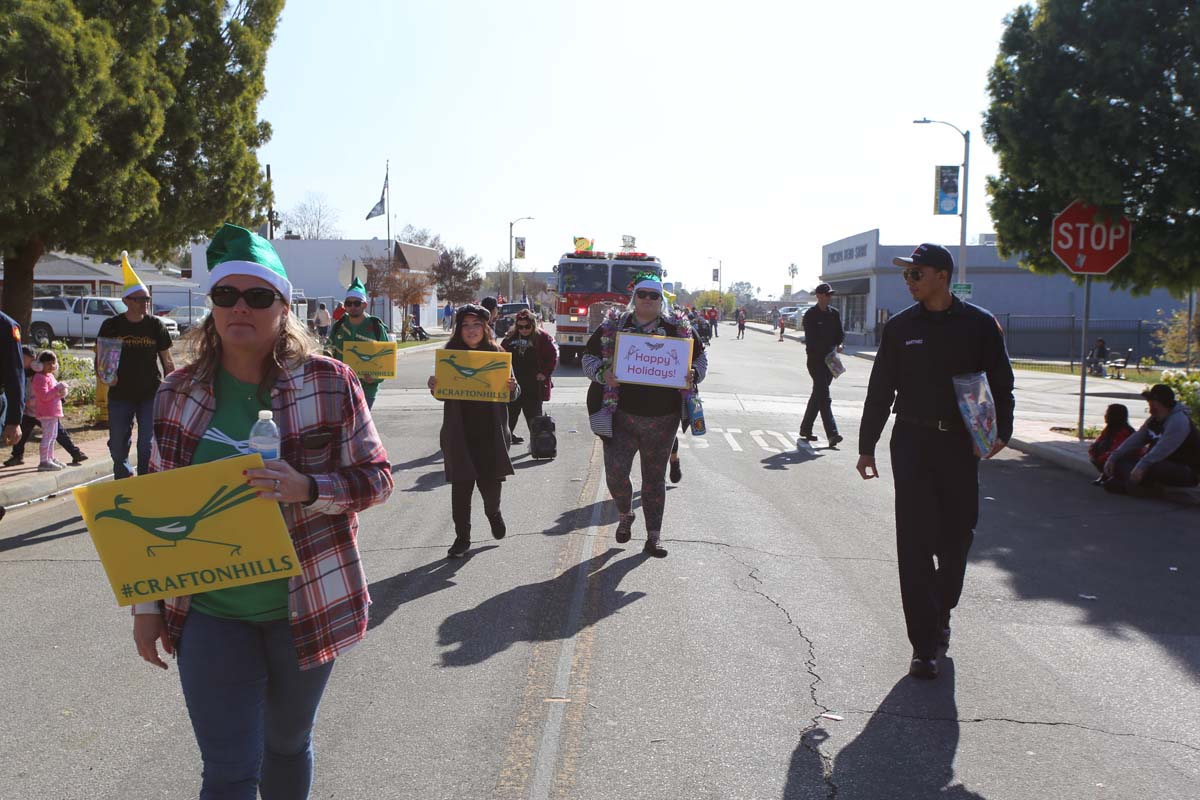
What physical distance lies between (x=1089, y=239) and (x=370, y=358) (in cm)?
878

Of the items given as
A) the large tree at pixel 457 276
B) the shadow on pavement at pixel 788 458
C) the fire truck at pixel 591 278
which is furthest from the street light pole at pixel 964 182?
the large tree at pixel 457 276

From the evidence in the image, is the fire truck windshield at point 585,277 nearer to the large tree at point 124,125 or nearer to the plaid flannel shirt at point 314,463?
the large tree at point 124,125

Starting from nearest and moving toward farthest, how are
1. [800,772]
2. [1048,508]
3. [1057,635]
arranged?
[800,772] < [1057,635] < [1048,508]

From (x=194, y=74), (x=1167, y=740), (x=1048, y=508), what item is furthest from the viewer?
(x=194, y=74)

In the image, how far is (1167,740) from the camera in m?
4.40

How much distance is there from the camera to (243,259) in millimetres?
2887

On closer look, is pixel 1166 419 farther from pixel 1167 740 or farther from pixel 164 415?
pixel 164 415

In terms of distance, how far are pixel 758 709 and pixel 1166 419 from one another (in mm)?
7301

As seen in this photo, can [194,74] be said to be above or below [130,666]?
above

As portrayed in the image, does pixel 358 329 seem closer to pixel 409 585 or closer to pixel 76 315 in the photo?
pixel 409 585

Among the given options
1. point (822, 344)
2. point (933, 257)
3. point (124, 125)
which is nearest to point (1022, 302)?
point (822, 344)

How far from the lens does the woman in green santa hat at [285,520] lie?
2740 millimetres

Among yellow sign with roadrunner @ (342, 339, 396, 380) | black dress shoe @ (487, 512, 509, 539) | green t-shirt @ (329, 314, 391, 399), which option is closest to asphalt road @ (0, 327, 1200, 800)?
black dress shoe @ (487, 512, 509, 539)

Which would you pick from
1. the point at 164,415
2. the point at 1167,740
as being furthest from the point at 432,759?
the point at 1167,740
